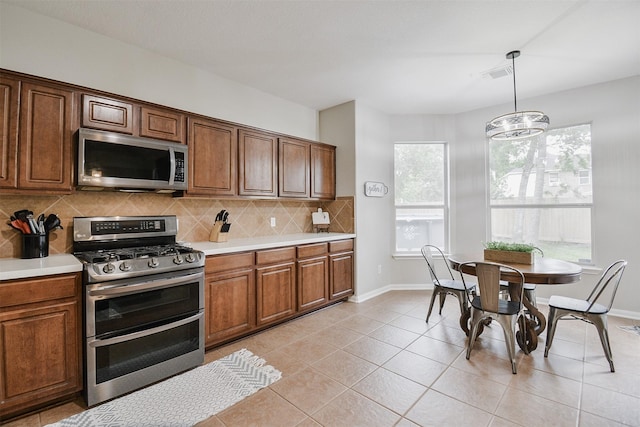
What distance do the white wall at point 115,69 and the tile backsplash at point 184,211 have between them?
0.95 meters

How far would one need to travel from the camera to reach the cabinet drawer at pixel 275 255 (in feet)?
9.71

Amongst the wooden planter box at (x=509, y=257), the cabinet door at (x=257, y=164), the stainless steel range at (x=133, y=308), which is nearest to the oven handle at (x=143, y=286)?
the stainless steel range at (x=133, y=308)

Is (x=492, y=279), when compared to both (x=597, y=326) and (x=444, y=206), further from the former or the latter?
(x=444, y=206)

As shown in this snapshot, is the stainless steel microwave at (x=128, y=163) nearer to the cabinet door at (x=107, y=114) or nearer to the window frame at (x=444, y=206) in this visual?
the cabinet door at (x=107, y=114)

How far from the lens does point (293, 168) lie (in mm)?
3699

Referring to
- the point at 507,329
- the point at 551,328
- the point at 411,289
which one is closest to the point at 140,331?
the point at 507,329

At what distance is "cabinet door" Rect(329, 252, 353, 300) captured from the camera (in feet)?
12.3

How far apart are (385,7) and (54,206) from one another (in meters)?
2.97

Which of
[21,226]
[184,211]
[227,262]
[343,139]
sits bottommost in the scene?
[227,262]

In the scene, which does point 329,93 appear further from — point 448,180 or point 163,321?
point 163,321

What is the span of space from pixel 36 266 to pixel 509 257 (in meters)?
3.71

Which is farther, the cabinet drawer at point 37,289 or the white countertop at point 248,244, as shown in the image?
the white countertop at point 248,244

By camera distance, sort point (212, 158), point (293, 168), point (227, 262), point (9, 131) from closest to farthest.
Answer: point (9, 131) → point (227, 262) → point (212, 158) → point (293, 168)

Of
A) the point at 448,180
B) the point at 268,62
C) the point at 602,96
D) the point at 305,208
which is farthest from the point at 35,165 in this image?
the point at 602,96
